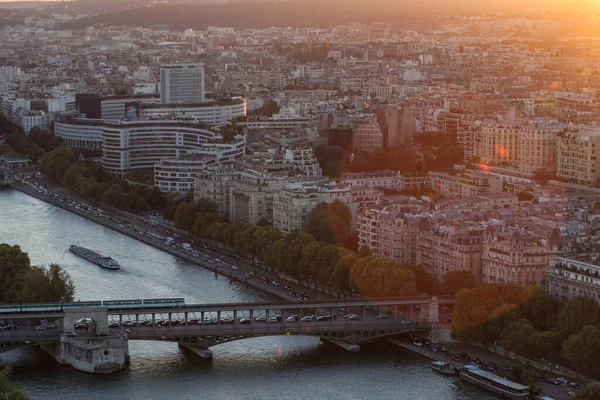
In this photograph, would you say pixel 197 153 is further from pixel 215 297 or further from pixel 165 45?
pixel 165 45

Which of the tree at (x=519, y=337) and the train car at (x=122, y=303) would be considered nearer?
the tree at (x=519, y=337)

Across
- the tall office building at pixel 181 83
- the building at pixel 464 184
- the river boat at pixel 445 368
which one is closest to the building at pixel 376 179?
the building at pixel 464 184

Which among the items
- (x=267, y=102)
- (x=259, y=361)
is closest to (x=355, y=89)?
(x=267, y=102)

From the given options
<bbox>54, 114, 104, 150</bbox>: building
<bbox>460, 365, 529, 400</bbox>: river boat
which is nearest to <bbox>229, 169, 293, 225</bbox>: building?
<bbox>460, 365, 529, 400</bbox>: river boat

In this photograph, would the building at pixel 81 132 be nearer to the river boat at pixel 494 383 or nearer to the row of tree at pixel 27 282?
the row of tree at pixel 27 282

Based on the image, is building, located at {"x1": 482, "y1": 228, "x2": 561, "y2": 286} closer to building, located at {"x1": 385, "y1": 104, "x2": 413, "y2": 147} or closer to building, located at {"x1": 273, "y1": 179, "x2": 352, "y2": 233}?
building, located at {"x1": 273, "y1": 179, "x2": 352, "y2": 233}

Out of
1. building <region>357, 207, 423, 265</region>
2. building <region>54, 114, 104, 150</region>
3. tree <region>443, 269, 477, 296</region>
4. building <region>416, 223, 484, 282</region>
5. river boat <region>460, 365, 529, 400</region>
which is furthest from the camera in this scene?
building <region>54, 114, 104, 150</region>

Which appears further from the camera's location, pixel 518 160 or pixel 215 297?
pixel 518 160
